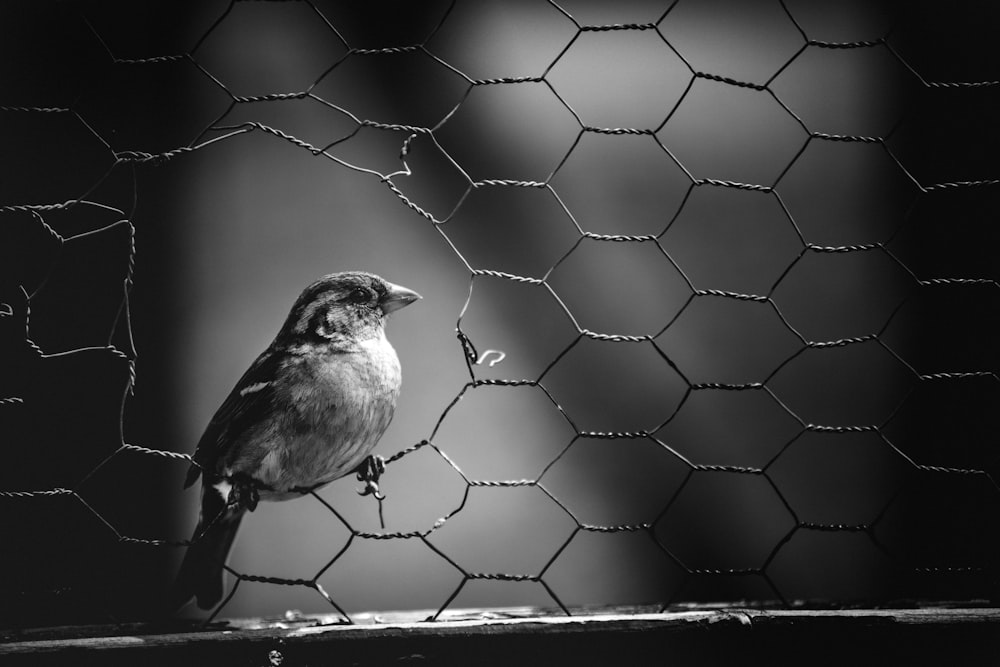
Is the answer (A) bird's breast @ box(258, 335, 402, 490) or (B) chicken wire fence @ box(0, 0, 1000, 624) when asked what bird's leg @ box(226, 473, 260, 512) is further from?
(B) chicken wire fence @ box(0, 0, 1000, 624)

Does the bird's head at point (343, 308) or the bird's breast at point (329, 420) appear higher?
the bird's head at point (343, 308)

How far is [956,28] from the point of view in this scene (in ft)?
4.86

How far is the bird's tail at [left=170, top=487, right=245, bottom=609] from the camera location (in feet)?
3.10

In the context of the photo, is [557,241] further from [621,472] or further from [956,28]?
[956,28]

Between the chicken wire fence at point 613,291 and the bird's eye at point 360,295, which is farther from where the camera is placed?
the chicken wire fence at point 613,291

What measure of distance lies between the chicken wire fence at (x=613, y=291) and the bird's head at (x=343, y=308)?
240mm

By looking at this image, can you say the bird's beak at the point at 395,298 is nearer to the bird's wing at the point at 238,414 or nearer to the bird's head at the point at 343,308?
the bird's head at the point at 343,308

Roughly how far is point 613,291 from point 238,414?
992 millimetres

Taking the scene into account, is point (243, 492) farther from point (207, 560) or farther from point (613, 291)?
point (613, 291)

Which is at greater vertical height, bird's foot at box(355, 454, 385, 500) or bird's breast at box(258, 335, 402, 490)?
bird's breast at box(258, 335, 402, 490)

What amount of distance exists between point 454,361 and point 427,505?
24cm

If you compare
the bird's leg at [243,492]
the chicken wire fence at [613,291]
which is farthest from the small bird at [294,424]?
the chicken wire fence at [613,291]

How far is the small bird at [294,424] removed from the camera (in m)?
0.93

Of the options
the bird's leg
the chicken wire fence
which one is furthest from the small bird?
the chicken wire fence
